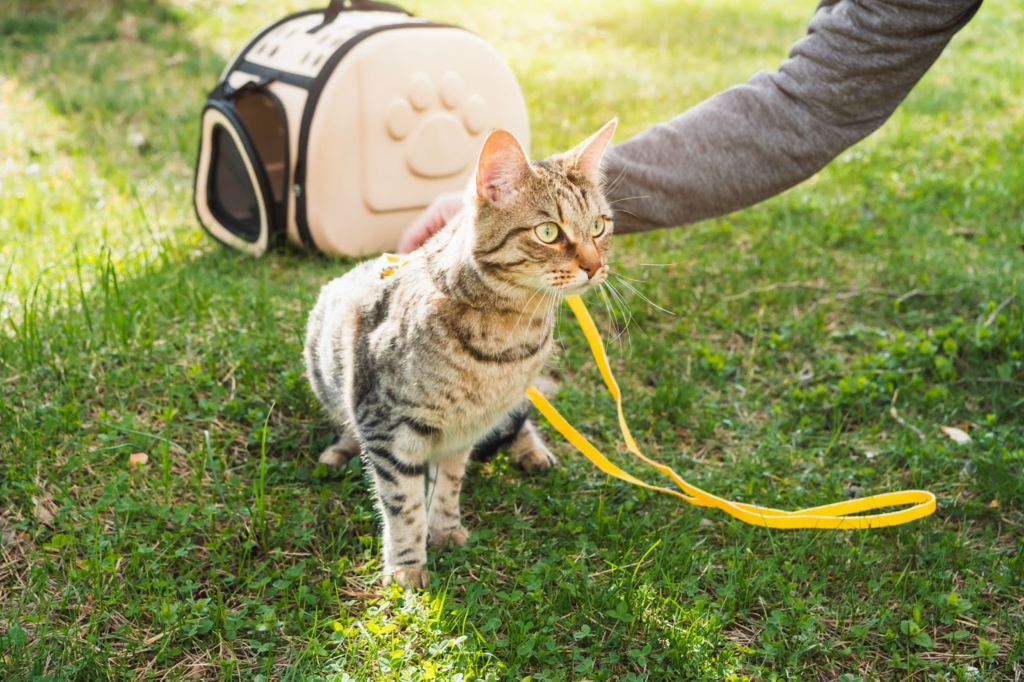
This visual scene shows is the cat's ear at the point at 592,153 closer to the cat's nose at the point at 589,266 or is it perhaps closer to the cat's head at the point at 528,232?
the cat's head at the point at 528,232

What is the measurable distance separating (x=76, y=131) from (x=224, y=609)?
4006mm

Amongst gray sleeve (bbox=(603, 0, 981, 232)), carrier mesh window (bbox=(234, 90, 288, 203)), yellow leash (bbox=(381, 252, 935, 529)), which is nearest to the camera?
yellow leash (bbox=(381, 252, 935, 529))

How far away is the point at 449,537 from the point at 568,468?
50cm

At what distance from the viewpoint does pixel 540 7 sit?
920 centimetres

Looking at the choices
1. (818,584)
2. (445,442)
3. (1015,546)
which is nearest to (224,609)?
(445,442)

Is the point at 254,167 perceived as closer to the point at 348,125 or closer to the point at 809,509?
the point at 348,125

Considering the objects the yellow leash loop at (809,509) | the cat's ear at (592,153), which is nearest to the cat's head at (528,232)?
the cat's ear at (592,153)

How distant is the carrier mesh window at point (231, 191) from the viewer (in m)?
3.74

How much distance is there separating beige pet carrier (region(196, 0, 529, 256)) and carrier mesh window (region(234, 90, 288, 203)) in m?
0.01

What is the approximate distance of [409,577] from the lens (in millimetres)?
2055

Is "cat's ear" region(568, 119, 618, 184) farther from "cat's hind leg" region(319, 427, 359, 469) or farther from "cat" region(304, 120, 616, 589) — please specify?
"cat's hind leg" region(319, 427, 359, 469)

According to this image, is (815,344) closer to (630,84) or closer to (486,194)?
(486,194)

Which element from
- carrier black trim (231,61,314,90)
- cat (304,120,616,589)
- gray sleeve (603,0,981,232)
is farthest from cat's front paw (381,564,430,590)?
carrier black trim (231,61,314,90)

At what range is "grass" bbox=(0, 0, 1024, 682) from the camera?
188 cm
